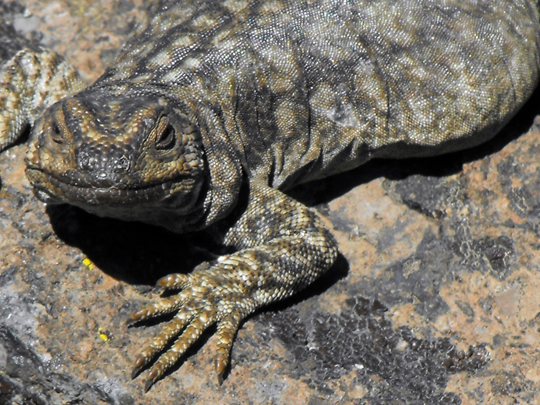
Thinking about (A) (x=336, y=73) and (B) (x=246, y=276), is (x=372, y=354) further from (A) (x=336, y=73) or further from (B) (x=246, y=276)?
(A) (x=336, y=73)

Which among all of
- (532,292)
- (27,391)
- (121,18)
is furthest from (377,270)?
(121,18)

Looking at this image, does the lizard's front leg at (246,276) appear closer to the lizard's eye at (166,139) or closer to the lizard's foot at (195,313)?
the lizard's foot at (195,313)

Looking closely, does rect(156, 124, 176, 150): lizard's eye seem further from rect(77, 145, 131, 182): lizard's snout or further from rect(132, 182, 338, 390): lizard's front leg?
rect(132, 182, 338, 390): lizard's front leg

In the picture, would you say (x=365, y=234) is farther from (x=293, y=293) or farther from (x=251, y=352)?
(x=251, y=352)

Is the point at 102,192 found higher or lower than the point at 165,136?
lower

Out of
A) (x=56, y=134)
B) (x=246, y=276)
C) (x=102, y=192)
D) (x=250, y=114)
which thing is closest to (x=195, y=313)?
(x=246, y=276)

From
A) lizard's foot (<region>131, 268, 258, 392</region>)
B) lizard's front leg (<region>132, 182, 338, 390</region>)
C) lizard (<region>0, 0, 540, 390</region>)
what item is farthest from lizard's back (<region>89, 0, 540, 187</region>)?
lizard's foot (<region>131, 268, 258, 392</region>)

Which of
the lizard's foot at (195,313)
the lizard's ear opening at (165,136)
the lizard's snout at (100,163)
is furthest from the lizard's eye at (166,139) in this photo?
the lizard's foot at (195,313)
